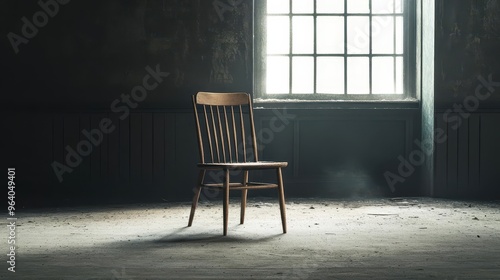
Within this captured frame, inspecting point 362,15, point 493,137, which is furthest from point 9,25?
point 493,137

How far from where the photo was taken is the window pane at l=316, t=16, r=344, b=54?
19.7 ft

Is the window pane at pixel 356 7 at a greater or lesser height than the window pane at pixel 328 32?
greater

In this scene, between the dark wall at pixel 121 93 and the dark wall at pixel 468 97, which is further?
the dark wall at pixel 468 97

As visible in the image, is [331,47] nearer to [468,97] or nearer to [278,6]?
[278,6]

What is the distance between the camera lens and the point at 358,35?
6.00 meters

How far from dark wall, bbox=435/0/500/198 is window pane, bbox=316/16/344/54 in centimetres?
84

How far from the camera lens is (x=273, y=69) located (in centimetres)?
599

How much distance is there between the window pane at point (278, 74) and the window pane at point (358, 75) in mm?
561

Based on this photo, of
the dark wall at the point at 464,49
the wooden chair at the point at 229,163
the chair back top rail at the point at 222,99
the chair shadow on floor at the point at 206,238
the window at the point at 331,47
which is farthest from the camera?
the window at the point at 331,47

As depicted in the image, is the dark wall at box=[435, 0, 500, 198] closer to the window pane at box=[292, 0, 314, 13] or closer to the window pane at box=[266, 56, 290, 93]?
the window pane at box=[292, 0, 314, 13]

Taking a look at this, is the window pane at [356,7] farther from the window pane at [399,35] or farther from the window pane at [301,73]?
the window pane at [301,73]

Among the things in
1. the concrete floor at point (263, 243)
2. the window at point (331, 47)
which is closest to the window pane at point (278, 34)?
the window at point (331, 47)

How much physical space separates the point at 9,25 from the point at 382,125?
3.31 meters

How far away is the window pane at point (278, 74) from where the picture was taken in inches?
236
